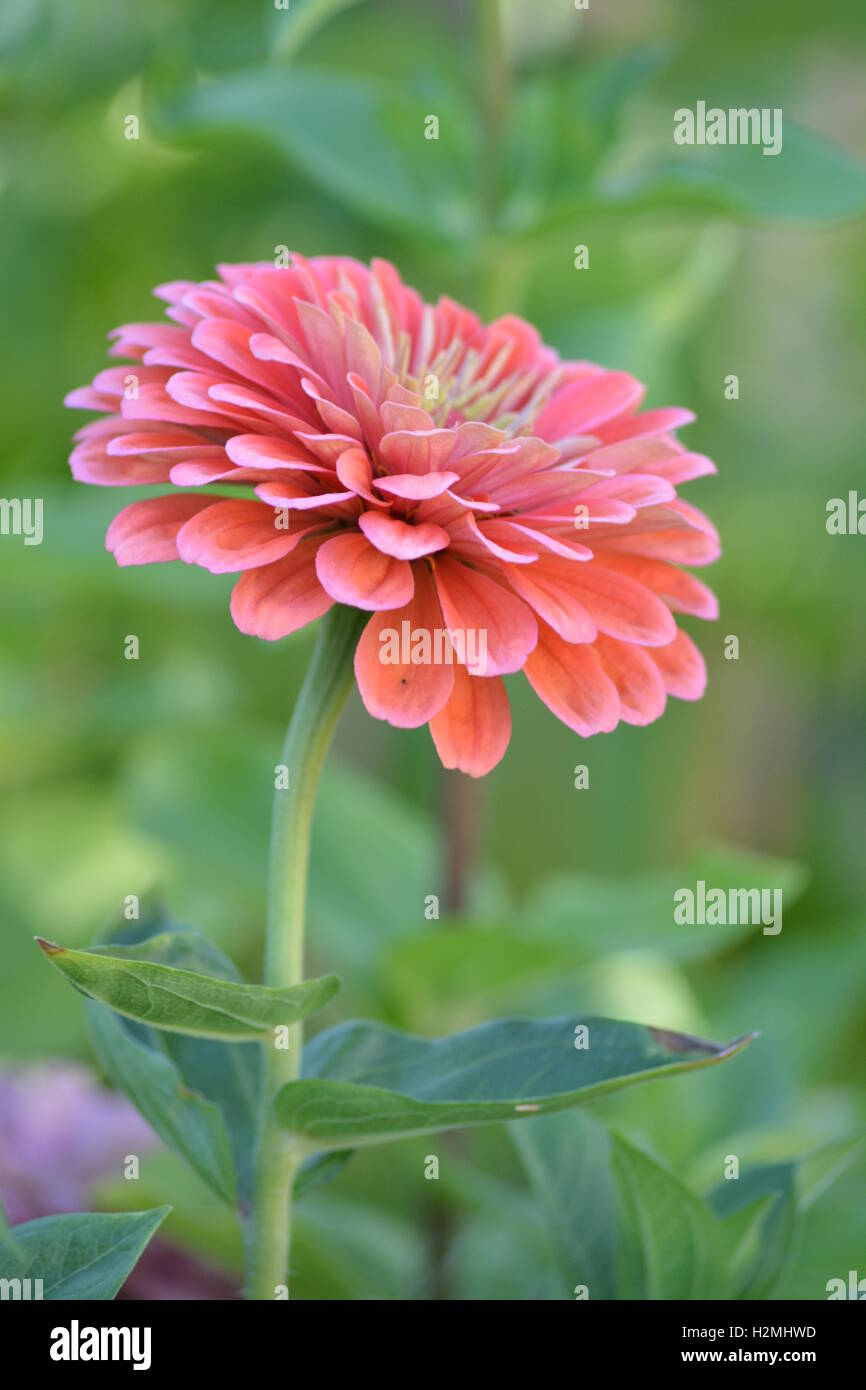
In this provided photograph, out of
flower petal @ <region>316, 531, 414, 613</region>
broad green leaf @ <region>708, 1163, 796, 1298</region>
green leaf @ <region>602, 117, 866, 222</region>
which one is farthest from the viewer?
green leaf @ <region>602, 117, 866, 222</region>

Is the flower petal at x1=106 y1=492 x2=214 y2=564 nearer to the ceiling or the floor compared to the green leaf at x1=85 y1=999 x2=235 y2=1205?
nearer to the ceiling

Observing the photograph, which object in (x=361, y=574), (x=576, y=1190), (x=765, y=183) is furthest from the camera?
(x=765, y=183)

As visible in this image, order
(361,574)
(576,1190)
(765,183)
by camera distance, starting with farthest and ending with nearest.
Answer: (765,183), (576,1190), (361,574)

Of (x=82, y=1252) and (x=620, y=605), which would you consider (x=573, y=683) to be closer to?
(x=620, y=605)

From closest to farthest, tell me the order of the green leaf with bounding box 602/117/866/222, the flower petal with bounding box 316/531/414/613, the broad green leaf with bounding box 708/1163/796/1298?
the flower petal with bounding box 316/531/414/613
the broad green leaf with bounding box 708/1163/796/1298
the green leaf with bounding box 602/117/866/222

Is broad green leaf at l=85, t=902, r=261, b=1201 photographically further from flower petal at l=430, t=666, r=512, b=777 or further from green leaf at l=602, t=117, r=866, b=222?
green leaf at l=602, t=117, r=866, b=222

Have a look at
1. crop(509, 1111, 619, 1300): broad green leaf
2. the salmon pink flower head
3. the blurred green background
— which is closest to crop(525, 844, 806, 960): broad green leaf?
the blurred green background

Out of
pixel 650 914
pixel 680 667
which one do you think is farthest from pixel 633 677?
pixel 650 914
